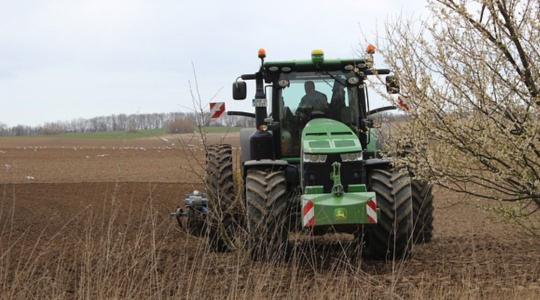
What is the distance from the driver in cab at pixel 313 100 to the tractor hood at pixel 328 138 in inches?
11.9

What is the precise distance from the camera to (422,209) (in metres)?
8.88

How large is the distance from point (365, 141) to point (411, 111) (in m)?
3.09

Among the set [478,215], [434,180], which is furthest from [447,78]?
[478,215]

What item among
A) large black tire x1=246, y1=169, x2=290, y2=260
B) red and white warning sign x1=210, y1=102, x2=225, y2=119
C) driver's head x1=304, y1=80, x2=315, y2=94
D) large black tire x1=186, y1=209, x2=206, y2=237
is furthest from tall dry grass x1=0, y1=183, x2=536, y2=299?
red and white warning sign x1=210, y1=102, x2=225, y2=119

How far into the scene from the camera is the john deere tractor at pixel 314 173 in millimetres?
6961

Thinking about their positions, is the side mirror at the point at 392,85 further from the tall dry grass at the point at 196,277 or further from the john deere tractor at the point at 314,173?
the tall dry grass at the point at 196,277

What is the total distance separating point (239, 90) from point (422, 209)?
285 centimetres

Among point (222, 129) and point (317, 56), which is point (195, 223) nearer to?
point (222, 129)

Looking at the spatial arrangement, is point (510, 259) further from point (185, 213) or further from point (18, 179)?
point (18, 179)

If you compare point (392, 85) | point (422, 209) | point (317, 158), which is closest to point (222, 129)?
point (317, 158)

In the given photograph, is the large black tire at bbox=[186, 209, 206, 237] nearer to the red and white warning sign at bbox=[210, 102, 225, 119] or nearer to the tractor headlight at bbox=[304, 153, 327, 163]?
the red and white warning sign at bbox=[210, 102, 225, 119]

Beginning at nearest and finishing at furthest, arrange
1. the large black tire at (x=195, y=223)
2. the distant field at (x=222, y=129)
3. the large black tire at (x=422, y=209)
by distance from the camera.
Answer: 1. the distant field at (x=222, y=129)
2. the large black tire at (x=422, y=209)
3. the large black tire at (x=195, y=223)

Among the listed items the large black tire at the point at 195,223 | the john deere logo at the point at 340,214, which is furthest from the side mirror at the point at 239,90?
the john deere logo at the point at 340,214

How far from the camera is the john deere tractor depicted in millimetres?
6961
